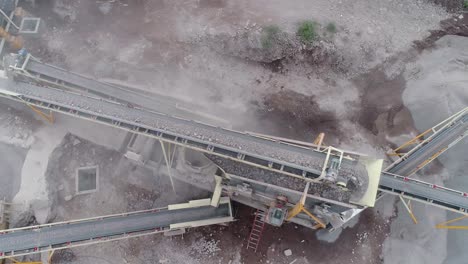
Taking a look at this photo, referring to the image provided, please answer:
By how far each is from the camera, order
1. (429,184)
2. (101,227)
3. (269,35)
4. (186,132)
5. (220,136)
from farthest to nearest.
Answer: (269,35), (101,227), (429,184), (186,132), (220,136)

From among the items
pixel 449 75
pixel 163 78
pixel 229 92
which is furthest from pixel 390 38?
pixel 163 78

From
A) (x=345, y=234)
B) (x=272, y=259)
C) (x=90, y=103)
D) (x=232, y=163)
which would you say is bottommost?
(x=272, y=259)

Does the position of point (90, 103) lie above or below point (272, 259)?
above

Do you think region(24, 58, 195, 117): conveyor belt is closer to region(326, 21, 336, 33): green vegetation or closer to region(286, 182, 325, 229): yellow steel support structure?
region(286, 182, 325, 229): yellow steel support structure

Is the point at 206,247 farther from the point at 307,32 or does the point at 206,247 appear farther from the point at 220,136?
the point at 307,32

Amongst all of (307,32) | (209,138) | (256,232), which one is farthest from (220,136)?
(307,32)

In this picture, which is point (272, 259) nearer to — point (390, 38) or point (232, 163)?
point (232, 163)

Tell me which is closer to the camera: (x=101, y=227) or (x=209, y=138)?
(x=209, y=138)
